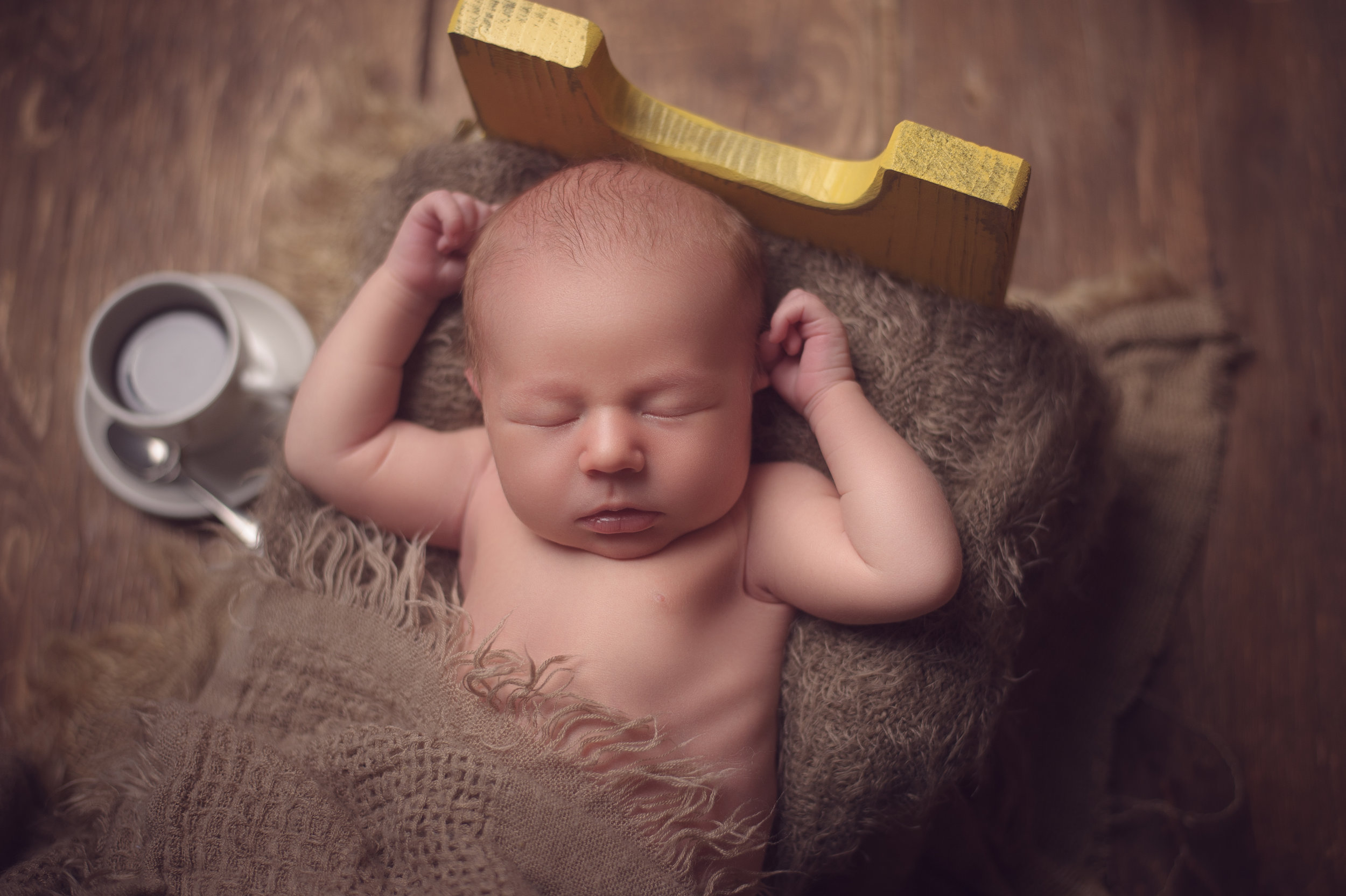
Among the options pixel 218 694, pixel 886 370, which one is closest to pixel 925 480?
pixel 886 370

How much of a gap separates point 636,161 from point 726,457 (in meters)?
0.31

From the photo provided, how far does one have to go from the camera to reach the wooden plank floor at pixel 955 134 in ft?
3.71

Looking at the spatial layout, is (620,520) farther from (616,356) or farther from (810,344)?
(810,344)

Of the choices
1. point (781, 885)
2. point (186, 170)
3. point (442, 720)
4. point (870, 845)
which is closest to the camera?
point (442, 720)

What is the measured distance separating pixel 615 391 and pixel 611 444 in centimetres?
5

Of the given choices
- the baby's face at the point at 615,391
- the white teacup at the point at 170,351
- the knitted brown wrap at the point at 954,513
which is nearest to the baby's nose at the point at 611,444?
the baby's face at the point at 615,391

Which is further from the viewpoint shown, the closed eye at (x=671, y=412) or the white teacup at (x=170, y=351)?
the white teacup at (x=170, y=351)

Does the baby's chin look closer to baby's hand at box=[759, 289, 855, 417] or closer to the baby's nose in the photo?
the baby's nose

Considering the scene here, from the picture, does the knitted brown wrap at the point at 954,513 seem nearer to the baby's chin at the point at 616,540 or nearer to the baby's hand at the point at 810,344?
the baby's hand at the point at 810,344

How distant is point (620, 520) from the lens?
2.46ft

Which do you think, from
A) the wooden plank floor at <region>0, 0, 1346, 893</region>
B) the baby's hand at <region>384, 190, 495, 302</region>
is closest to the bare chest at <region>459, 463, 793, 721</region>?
the baby's hand at <region>384, 190, 495, 302</region>

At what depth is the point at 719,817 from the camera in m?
0.79

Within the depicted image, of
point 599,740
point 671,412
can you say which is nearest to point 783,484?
point 671,412

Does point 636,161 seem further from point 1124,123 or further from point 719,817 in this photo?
point 1124,123
